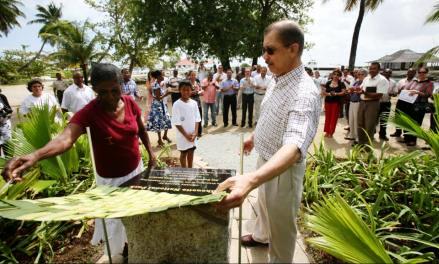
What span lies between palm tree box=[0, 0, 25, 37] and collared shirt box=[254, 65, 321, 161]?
41.6 metres

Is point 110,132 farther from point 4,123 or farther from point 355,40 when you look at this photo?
point 355,40

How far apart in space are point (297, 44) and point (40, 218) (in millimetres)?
1685

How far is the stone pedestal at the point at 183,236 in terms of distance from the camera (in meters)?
1.84

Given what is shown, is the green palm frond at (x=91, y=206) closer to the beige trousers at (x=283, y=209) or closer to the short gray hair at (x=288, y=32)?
the beige trousers at (x=283, y=209)

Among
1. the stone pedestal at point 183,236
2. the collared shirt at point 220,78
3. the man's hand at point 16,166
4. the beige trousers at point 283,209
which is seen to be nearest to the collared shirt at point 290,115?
the beige trousers at point 283,209

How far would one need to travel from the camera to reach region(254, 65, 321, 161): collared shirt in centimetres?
168

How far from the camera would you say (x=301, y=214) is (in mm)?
3588

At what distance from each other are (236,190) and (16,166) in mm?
1219

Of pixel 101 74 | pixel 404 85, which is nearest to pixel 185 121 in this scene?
pixel 101 74

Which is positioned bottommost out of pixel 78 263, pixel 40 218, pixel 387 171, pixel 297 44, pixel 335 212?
pixel 78 263

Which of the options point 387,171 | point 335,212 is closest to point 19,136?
point 335,212

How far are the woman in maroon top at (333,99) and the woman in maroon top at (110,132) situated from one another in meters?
6.40

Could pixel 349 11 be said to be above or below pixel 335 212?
above

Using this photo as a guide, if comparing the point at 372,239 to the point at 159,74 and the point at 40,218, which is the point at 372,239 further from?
the point at 159,74
